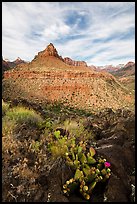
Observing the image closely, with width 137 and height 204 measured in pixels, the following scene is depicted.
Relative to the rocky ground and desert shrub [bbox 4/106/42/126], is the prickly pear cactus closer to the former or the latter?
the rocky ground

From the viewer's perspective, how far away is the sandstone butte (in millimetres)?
49188

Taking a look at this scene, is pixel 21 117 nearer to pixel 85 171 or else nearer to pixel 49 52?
pixel 85 171

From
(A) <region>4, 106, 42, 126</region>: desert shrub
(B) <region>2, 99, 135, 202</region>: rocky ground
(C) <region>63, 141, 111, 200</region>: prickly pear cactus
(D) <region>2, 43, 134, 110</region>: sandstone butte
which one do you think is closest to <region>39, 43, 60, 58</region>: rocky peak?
(D) <region>2, 43, 134, 110</region>: sandstone butte

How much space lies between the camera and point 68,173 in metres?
4.05

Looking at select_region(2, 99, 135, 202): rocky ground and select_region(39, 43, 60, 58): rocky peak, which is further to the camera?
select_region(39, 43, 60, 58): rocky peak

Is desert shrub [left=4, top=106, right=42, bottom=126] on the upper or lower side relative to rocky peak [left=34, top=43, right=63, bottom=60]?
lower

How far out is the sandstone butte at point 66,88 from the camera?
1937 inches

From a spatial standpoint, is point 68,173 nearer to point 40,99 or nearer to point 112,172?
point 112,172

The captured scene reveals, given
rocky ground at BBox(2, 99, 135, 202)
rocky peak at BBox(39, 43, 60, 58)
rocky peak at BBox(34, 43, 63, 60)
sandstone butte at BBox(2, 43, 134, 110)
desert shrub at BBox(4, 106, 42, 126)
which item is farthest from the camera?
rocky peak at BBox(39, 43, 60, 58)

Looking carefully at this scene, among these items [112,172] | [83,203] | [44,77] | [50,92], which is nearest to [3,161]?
[83,203]

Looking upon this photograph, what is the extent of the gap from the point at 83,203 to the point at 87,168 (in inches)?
23.9

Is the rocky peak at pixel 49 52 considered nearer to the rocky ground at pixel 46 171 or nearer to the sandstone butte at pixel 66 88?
the sandstone butte at pixel 66 88

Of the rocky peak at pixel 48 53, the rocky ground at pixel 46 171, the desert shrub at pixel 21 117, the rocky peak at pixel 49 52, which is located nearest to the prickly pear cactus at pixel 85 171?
the rocky ground at pixel 46 171

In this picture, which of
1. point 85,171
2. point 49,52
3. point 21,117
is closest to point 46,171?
point 85,171
